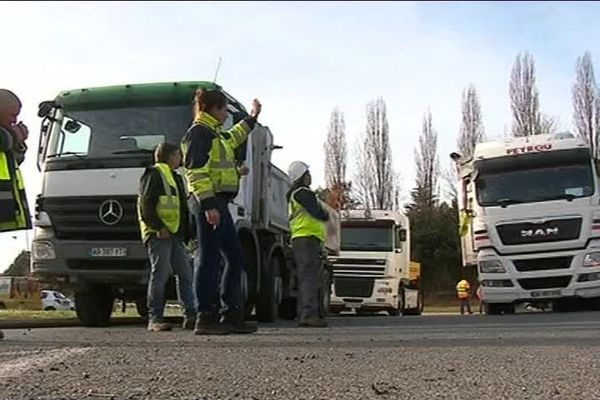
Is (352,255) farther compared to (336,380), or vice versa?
(352,255)

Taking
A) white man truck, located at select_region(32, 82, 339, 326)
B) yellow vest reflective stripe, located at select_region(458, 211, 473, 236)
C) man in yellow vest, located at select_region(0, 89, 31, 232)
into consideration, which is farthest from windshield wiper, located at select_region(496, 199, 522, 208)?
man in yellow vest, located at select_region(0, 89, 31, 232)

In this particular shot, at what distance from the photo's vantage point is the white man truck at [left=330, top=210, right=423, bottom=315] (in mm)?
20328

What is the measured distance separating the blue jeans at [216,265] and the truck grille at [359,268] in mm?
12769

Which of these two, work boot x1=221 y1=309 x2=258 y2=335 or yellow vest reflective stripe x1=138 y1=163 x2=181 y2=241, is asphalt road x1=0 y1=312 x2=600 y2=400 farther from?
yellow vest reflective stripe x1=138 y1=163 x2=181 y2=241

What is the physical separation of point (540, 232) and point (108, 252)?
774 centimetres

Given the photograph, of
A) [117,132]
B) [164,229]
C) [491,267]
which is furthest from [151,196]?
[491,267]

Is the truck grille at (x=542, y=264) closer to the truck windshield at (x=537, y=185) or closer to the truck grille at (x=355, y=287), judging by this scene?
the truck windshield at (x=537, y=185)

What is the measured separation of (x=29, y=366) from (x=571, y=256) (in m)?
10.7

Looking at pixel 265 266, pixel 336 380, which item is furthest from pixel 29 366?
pixel 265 266

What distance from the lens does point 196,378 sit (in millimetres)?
4668

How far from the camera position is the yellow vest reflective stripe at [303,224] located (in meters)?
9.79

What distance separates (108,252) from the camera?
923 cm

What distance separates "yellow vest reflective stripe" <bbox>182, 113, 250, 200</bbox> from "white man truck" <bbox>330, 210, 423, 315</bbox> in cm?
1235

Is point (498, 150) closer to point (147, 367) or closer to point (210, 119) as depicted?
point (210, 119)
